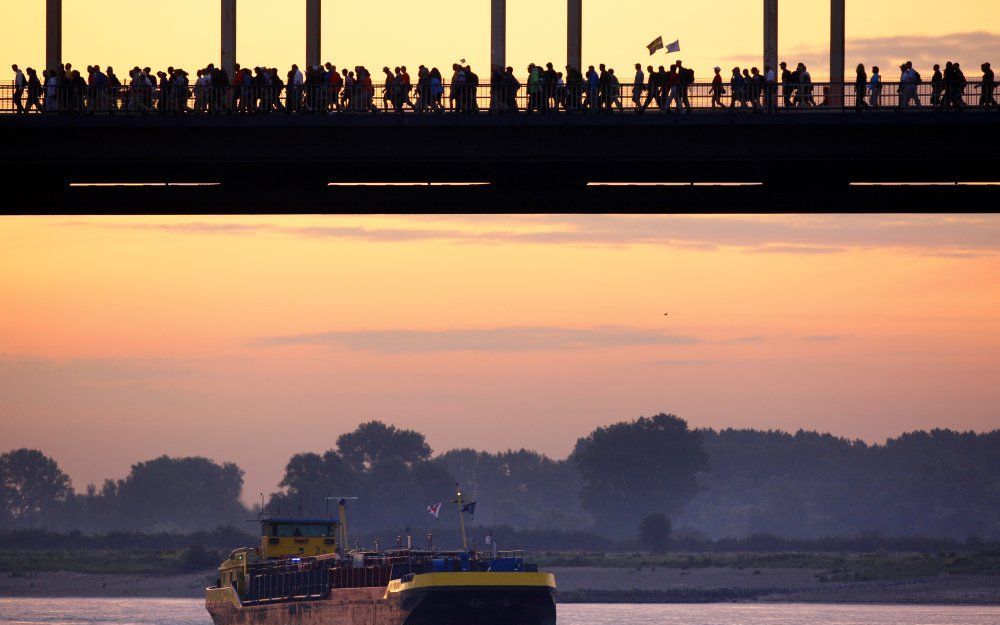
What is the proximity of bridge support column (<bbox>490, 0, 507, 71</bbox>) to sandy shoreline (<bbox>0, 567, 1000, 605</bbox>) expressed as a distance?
68.9 meters

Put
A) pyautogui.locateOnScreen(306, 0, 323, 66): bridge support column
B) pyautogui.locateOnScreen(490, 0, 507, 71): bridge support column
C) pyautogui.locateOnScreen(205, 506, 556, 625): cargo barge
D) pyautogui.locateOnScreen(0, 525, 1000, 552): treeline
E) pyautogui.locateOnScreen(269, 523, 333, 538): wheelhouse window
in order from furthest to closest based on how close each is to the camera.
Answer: pyautogui.locateOnScreen(0, 525, 1000, 552): treeline < pyautogui.locateOnScreen(269, 523, 333, 538): wheelhouse window < pyautogui.locateOnScreen(306, 0, 323, 66): bridge support column < pyautogui.locateOnScreen(490, 0, 507, 71): bridge support column < pyautogui.locateOnScreen(205, 506, 556, 625): cargo barge

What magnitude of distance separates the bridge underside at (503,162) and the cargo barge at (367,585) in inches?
515

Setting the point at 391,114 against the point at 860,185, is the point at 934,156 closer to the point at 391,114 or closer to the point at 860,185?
the point at 860,185

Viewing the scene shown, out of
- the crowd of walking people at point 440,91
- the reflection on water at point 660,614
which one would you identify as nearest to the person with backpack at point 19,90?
the crowd of walking people at point 440,91

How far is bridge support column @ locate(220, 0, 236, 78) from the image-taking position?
6706 cm

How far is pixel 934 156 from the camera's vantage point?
55.1 meters

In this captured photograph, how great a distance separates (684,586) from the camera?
13562 centimetres

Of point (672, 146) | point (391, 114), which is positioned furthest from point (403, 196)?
point (672, 146)

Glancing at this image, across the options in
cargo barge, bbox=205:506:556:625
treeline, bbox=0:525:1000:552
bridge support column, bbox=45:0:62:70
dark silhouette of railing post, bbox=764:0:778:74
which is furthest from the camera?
treeline, bbox=0:525:1000:552

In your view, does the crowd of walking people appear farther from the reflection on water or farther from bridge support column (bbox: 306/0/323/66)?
the reflection on water

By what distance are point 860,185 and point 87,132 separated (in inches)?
984

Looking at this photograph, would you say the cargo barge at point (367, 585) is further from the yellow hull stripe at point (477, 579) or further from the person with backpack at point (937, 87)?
the person with backpack at point (937, 87)

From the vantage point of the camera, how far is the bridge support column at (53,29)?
68.4m

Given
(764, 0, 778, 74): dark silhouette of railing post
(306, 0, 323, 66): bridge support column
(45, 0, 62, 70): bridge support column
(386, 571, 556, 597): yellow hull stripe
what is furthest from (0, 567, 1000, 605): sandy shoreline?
(45, 0, 62, 70): bridge support column
